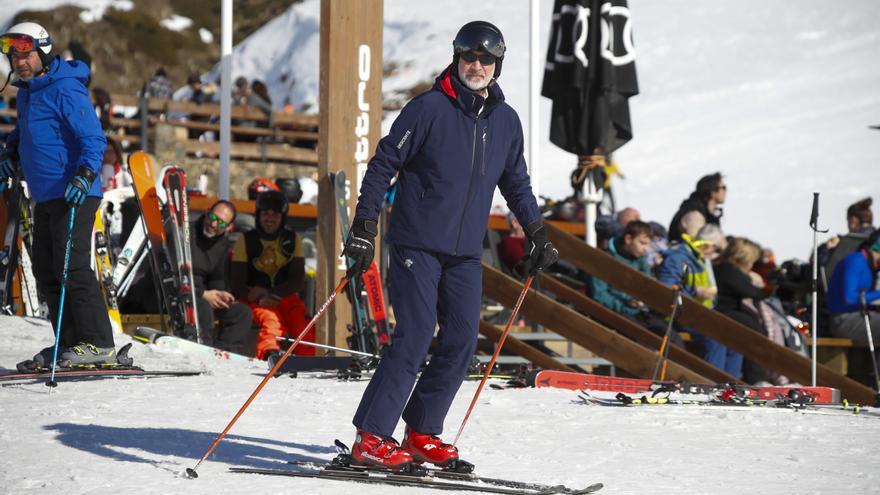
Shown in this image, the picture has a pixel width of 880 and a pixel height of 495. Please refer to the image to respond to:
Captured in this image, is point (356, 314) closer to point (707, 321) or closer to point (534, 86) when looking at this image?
point (707, 321)

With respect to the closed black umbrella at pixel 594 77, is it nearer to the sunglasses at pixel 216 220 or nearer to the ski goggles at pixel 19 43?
the sunglasses at pixel 216 220

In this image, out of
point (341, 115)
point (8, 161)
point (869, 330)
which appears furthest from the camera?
point (869, 330)

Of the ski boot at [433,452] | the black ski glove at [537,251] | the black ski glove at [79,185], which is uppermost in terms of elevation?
the black ski glove at [79,185]

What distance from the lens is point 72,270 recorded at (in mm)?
7352

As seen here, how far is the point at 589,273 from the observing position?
405 inches

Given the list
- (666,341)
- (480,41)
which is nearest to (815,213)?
(666,341)

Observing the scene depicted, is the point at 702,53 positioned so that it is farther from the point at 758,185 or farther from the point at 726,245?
the point at 726,245

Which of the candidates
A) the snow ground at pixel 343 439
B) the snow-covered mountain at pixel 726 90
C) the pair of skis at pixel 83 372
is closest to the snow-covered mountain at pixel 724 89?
the snow-covered mountain at pixel 726 90

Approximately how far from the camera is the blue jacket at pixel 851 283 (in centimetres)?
1085

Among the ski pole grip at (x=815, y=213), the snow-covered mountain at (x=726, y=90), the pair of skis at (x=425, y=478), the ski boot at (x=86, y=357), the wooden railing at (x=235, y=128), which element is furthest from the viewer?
the snow-covered mountain at (x=726, y=90)

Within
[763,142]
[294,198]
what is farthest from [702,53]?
[294,198]

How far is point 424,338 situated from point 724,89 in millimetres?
44152

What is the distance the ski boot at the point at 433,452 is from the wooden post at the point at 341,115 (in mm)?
4158

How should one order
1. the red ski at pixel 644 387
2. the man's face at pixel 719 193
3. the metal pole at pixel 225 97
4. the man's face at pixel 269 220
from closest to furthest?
the red ski at pixel 644 387 → the man's face at pixel 269 220 → the metal pole at pixel 225 97 → the man's face at pixel 719 193
